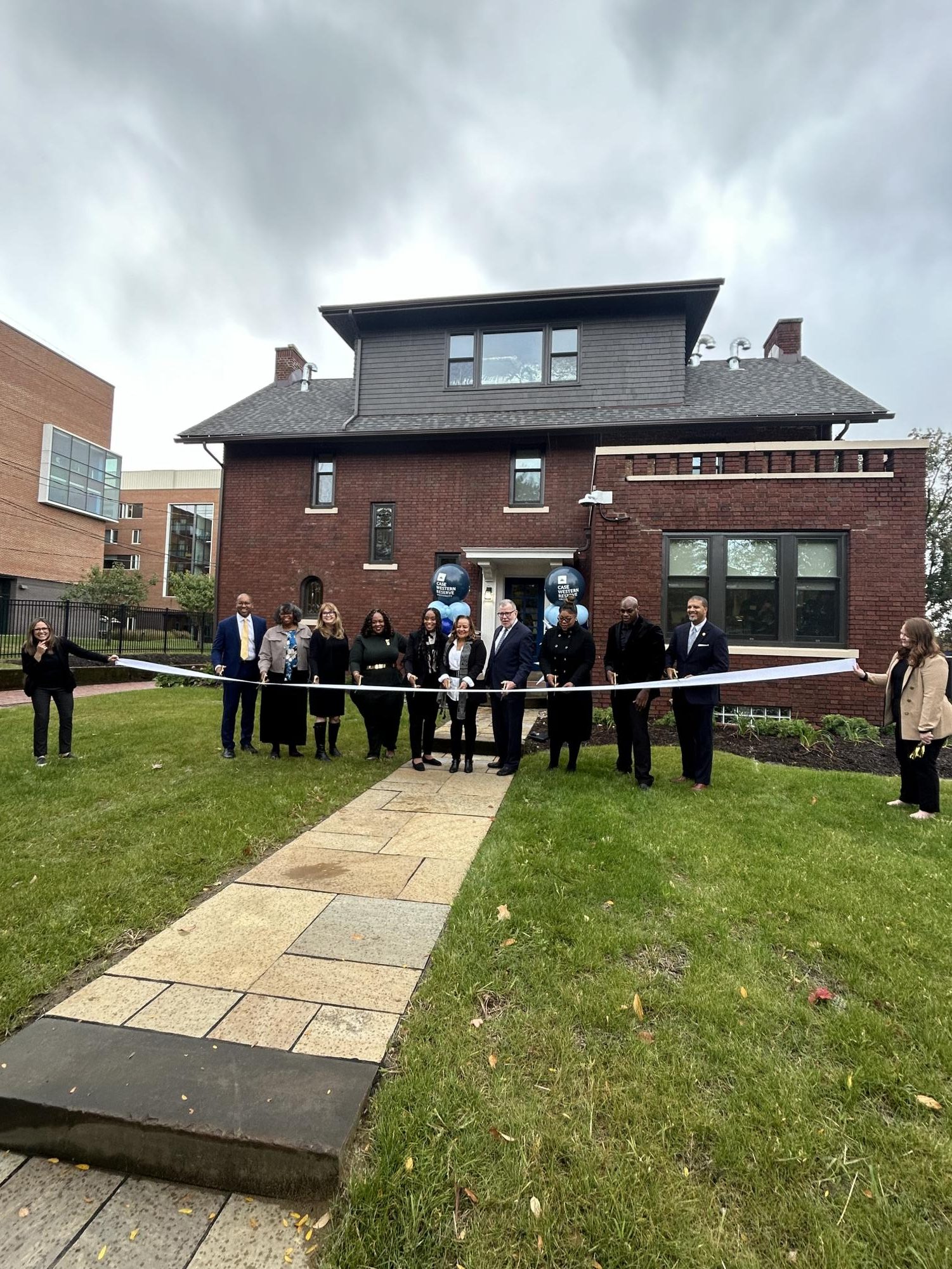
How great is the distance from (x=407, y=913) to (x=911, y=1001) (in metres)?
2.35

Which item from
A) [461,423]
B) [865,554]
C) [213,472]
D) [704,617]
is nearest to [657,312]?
[461,423]

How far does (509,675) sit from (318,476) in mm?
11292

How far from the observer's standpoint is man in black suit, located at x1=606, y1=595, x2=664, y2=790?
6082mm

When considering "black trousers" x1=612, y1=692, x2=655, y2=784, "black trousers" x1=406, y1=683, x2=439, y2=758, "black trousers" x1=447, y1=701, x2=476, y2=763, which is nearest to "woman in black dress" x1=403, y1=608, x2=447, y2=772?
"black trousers" x1=406, y1=683, x2=439, y2=758

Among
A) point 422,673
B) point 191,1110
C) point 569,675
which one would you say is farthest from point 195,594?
point 191,1110

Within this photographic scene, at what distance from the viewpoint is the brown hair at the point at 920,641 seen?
5.21m

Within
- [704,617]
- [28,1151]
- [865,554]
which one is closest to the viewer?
[28,1151]

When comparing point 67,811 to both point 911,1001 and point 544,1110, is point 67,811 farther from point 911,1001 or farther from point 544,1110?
point 911,1001

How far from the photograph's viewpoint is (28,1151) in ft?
6.35

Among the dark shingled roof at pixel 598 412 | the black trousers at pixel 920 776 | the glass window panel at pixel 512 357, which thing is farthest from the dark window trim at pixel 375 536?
the black trousers at pixel 920 776

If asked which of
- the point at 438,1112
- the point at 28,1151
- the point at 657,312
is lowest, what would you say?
the point at 28,1151

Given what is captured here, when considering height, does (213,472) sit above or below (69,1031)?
above

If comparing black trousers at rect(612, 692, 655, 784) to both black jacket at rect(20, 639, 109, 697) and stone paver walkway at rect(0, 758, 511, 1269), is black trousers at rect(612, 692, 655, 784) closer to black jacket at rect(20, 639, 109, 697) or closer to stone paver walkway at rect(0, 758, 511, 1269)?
stone paver walkway at rect(0, 758, 511, 1269)

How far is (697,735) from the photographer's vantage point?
6.09 meters
